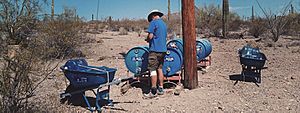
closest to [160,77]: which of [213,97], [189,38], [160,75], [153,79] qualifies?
[160,75]

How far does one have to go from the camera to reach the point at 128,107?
6918 millimetres

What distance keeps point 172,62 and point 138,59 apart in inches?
33.0

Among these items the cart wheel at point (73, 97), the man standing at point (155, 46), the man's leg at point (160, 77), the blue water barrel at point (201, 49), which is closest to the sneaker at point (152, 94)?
the man standing at point (155, 46)

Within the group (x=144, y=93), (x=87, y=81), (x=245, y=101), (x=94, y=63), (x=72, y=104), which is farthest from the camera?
(x=94, y=63)

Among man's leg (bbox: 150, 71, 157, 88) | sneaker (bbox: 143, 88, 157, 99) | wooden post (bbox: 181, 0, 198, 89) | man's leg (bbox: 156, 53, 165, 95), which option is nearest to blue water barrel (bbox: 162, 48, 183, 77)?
wooden post (bbox: 181, 0, 198, 89)

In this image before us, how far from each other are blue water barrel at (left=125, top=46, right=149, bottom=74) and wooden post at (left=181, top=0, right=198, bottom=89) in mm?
1051

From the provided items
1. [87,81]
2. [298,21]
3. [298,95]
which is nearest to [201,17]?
[298,21]

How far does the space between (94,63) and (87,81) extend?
Result: 23.6ft

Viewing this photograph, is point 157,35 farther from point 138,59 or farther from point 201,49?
point 201,49

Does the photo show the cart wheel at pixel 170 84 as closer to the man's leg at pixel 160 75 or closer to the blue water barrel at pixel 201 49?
the man's leg at pixel 160 75

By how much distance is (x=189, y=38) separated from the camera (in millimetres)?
8094

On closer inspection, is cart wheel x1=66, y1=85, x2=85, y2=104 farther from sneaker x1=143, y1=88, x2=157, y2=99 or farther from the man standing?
the man standing

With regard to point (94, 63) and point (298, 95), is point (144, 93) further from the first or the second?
point (94, 63)

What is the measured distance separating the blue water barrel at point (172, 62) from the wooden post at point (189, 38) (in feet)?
1.38
